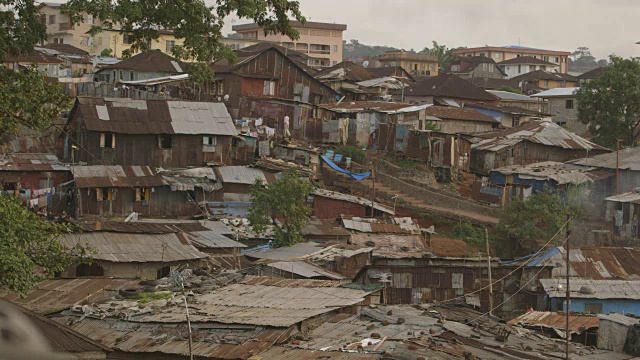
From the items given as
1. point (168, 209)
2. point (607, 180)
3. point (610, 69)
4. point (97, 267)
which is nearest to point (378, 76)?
point (610, 69)

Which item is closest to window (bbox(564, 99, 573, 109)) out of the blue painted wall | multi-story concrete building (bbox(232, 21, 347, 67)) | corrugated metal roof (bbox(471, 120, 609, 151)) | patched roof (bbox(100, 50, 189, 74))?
corrugated metal roof (bbox(471, 120, 609, 151))

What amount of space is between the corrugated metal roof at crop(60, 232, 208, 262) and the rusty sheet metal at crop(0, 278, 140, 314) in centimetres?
300

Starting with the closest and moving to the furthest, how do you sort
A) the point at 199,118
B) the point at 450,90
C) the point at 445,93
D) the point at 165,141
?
the point at 165,141, the point at 199,118, the point at 445,93, the point at 450,90

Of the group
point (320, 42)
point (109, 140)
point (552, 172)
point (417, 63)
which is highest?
point (320, 42)

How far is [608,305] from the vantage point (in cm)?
2162

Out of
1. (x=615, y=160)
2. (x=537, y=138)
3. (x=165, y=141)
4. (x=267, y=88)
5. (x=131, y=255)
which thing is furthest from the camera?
(x=267, y=88)

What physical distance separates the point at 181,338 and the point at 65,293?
3.68 meters

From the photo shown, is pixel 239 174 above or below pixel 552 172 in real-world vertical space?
below

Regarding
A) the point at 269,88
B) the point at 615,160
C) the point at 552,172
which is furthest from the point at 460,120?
the point at 269,88

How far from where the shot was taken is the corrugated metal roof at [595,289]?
70.2ft

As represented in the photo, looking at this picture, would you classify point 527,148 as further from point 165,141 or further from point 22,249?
point 22,249

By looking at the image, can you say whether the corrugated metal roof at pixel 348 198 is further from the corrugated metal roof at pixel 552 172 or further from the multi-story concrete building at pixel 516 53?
the multi-story concrete building at pixel 516 53

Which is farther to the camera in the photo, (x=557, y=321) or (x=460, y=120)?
(x=460, y=120)

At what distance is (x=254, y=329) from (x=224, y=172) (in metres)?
18.4
